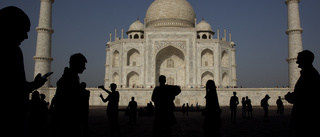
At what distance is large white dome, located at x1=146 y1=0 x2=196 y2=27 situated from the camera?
109 feet

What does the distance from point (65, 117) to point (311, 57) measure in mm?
2675

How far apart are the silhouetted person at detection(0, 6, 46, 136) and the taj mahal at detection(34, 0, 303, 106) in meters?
21.5

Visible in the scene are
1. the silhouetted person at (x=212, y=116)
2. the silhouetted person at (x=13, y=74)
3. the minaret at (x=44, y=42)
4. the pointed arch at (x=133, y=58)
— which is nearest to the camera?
the silhouetted person at (x=13, y=74)

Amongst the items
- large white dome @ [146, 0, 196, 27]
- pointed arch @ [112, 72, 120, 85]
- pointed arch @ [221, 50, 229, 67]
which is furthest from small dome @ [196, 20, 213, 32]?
pointed arch @ [112, 72, 120, 85]

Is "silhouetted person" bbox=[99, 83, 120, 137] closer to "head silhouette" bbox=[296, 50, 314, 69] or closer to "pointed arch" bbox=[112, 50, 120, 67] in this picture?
"head silhouette" bbox=[296, 50, 314, 69]

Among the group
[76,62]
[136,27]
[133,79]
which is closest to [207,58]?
[133,79]

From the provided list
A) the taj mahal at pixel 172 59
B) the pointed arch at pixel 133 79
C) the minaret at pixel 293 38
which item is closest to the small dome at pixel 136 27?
the taj mahal at pixel 172 59

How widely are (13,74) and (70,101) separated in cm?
→ 95

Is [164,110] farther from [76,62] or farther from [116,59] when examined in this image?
[116,59]

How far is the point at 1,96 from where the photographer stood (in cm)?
142

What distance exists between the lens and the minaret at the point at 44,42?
74.3 feet

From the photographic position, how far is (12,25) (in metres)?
1.61

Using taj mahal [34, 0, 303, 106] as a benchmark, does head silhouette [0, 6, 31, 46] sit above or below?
below

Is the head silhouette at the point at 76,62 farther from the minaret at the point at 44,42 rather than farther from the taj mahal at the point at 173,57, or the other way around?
the minaret at the point at 44,42
